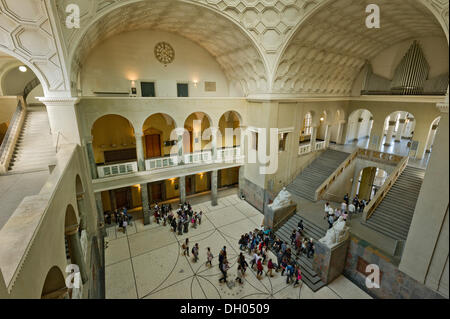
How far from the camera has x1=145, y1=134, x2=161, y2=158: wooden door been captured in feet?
50.8

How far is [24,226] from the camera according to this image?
341cm

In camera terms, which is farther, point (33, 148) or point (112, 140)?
point (112, 140)

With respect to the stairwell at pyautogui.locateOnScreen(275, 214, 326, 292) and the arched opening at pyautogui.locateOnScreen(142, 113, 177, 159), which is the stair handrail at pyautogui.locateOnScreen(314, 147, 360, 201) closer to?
the stairwell at pyautogui.locateOnScreen(275, 214, 326, 292)

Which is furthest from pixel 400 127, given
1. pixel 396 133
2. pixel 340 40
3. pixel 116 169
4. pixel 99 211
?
pixel 99 211

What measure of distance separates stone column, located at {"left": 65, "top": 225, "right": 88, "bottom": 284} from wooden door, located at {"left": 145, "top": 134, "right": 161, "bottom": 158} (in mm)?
9562

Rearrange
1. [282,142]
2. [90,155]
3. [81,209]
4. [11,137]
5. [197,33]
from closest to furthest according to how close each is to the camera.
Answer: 1. [81,209]
2. [11,137]
3. [90,155]
4. [197,33]
5. [282,142]

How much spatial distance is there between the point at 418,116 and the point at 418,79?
2.29 metres

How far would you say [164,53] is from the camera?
1381cm

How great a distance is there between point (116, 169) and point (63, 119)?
3887 mm

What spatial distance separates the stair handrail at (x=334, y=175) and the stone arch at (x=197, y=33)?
667 cm

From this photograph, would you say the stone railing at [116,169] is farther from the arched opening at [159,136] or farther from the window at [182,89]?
the window at [182,89]

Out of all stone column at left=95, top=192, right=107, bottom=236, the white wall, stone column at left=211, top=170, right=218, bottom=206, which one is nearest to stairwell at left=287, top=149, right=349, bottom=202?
stone column at left=211, top=170, right=218, bottom=206

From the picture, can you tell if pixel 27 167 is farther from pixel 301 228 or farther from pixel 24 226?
pixel 301 228

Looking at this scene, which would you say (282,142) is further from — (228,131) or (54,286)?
(54,286)
